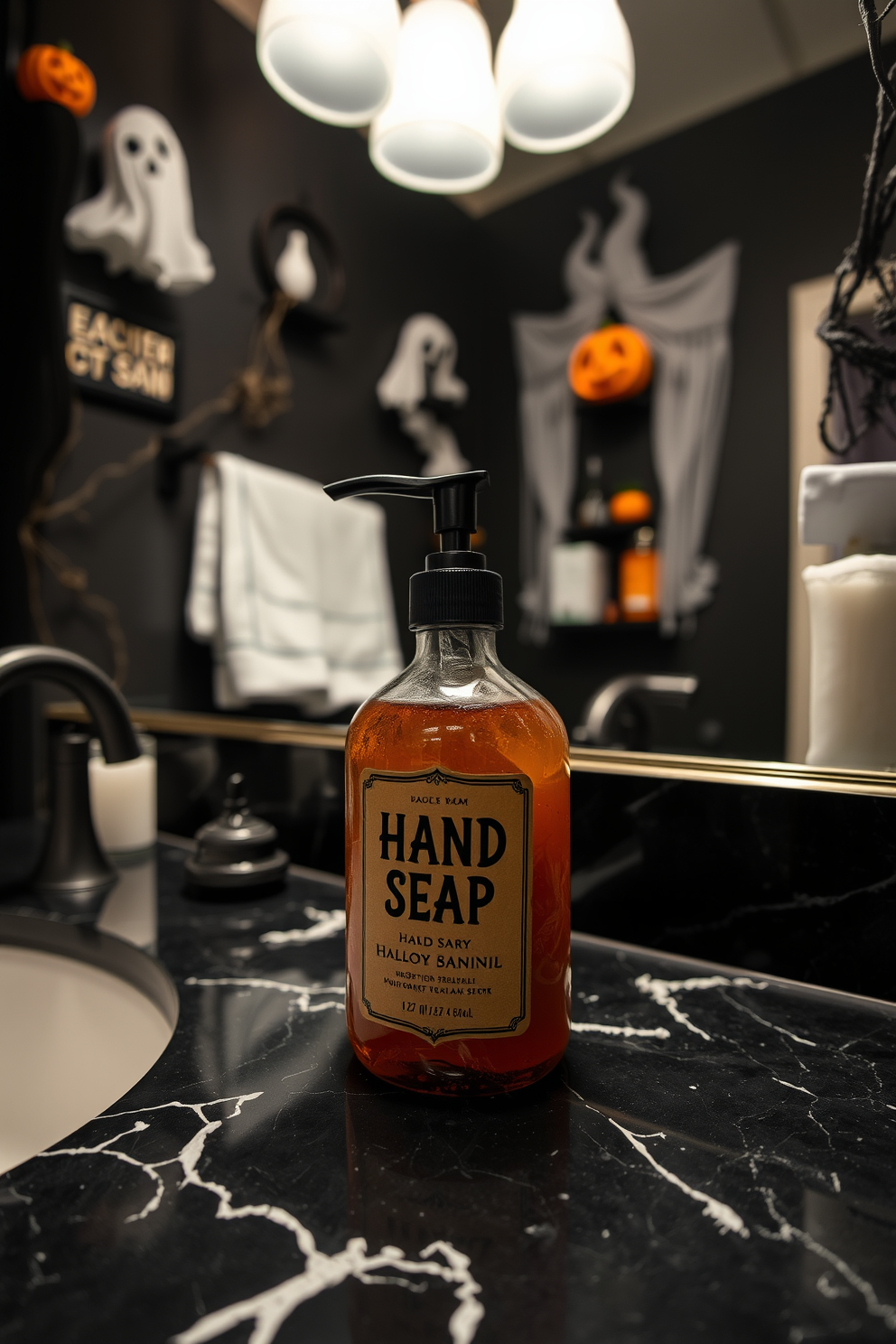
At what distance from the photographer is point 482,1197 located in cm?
29

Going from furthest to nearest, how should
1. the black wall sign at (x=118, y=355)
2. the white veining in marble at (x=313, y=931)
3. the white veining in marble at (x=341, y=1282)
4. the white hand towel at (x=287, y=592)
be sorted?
the white hand towel at (x=287, y=592) → the black wall sign at (x=118, y=355) → the white veining in marble at (x=313, y=931) → the white veining in marble at (x=341, y=1282)

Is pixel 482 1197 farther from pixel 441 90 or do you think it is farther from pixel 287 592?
pixel 287 592

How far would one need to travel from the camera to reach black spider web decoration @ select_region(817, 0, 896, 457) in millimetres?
530

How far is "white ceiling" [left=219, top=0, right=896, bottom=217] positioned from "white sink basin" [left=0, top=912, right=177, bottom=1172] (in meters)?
0.93

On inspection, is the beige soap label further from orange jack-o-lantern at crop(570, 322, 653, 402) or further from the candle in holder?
orange jack-o-lantern at crop(570, 322, 653, 402)

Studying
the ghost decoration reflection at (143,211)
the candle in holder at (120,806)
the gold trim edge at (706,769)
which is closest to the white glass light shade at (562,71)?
the ghost decoration reflection at (143,211)

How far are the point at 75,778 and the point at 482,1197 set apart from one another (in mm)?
570

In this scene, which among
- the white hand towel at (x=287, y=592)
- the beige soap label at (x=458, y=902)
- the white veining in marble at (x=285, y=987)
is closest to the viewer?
the beige soap label at (x=458, y=902)

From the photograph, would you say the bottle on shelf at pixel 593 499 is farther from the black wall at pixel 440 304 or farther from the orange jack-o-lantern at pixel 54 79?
the orange jack-o-lantern at pixel 54 79

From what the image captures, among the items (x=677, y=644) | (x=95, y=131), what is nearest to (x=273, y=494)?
(x=95, y=131)

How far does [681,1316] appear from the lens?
0.23 metres

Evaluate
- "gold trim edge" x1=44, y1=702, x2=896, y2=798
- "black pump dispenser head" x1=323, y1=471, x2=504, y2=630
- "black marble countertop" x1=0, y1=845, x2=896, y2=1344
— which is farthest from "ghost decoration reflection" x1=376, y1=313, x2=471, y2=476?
"black marble countertop" x1=0, y1=845, x2=896, y2=1344

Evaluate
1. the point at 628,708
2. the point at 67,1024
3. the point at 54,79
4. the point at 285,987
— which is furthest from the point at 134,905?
the point at 54,79

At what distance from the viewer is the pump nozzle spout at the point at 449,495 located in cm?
36
